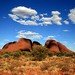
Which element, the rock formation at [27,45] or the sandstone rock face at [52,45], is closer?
the rock formation at [27,45]

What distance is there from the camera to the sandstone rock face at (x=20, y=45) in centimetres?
6526

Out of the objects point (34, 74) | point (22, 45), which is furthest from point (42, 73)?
point (22, 45)

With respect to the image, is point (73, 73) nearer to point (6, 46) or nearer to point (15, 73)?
point (15, 73)

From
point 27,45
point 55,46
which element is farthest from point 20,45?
point 55,46

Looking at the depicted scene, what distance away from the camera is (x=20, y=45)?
6631cm

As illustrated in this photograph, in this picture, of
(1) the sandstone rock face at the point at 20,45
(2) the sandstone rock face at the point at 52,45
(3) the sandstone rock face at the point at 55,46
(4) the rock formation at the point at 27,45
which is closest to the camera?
(1) the sandstone rock face at the point at 20,45

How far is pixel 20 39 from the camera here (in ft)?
228

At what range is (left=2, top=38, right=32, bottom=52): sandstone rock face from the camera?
65.3m

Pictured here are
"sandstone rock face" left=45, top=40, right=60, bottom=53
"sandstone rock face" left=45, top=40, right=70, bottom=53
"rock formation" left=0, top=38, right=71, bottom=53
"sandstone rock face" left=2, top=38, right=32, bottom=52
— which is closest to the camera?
"sandstone rock face" left=2, top=38, right=32, bottom=52


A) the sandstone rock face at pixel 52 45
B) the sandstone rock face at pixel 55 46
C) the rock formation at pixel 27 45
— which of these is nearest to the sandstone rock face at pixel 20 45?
the rock formation at pixel 27 45

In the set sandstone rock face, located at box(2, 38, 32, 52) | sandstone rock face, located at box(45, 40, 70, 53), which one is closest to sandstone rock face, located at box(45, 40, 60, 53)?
sandstone rock face, located at box(45, 40, 70, 53)

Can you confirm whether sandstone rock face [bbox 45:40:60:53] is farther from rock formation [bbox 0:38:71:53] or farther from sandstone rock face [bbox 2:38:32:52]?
sandstone rock face [bbox 2:38:32:52]

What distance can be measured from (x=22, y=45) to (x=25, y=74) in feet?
158

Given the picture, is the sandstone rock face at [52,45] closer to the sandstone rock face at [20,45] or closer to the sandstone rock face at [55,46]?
the sandstone rock face at [55,46]
